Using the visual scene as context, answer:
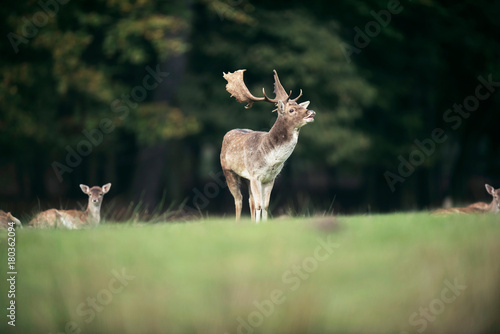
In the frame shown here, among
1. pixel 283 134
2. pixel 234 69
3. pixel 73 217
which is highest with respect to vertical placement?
pixel 234 69

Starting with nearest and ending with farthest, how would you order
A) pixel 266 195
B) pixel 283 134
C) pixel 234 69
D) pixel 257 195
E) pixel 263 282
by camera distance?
1. pixel 263 282
2. pixel 283 134
3. pixel 257 195
4. pixel 266 195
5. pixel 234 69

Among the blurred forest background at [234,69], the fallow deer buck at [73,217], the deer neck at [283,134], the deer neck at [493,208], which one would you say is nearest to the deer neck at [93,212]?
the fallow deer buck at [73,217]

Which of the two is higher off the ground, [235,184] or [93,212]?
[235,184]

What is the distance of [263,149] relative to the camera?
8375 mm

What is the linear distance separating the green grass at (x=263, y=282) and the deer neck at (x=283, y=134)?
2334 millimetres

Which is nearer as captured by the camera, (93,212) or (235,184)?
(235,184)

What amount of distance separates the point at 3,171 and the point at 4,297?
82.5 ft

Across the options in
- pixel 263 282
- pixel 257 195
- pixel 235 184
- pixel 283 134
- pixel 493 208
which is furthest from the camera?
pixel 235 184

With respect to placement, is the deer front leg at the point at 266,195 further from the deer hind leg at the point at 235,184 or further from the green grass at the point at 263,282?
the green grass at the point at 263,282

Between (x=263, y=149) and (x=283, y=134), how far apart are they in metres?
0.40

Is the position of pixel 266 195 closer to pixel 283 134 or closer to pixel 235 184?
pixel 235 184

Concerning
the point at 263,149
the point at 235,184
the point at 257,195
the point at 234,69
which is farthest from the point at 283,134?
the point at 234,69

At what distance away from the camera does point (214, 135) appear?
69.4 ft

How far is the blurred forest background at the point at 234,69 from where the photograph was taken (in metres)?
17.9
